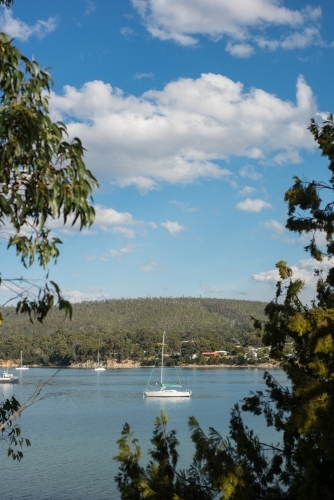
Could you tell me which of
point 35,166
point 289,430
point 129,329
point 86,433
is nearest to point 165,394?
point 86,433

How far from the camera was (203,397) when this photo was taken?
163 ft

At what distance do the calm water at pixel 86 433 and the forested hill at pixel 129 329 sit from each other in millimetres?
10044

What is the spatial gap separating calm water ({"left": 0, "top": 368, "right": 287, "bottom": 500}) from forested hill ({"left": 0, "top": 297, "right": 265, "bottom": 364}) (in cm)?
1004

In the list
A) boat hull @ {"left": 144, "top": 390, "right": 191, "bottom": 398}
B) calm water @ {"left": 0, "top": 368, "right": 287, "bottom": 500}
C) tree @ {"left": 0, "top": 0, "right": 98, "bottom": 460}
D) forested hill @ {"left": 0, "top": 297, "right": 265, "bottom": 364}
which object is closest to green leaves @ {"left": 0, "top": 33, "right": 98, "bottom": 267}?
tree @ {"left": 0, "top": 0, "right": 98, "bottom": 460}

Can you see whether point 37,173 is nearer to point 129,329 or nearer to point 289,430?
point 289,430

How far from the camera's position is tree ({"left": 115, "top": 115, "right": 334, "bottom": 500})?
6.92m

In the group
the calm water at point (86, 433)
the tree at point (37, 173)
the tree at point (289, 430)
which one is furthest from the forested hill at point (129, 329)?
the tree at point (37, 173)

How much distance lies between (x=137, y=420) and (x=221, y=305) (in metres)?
152

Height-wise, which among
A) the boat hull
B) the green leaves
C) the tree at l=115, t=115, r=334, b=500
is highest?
→ the green leaves

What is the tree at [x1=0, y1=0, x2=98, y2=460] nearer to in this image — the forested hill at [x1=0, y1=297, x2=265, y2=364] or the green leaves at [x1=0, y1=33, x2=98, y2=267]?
the green leaves at [x1=0, y1=33, x2=98, y2=267]

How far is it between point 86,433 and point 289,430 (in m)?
24.5

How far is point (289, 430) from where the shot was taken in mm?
7012

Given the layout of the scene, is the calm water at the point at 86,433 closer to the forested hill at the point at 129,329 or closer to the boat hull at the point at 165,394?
the boat hull at the point at 165,394

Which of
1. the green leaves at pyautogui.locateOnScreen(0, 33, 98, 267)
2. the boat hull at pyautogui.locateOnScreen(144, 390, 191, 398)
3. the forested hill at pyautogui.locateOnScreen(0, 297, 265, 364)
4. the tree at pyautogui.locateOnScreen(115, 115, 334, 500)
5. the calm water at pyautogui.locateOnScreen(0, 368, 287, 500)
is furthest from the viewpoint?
the forested hill at pyautogui.locateOnScreen(0, 297, 265, 364)
